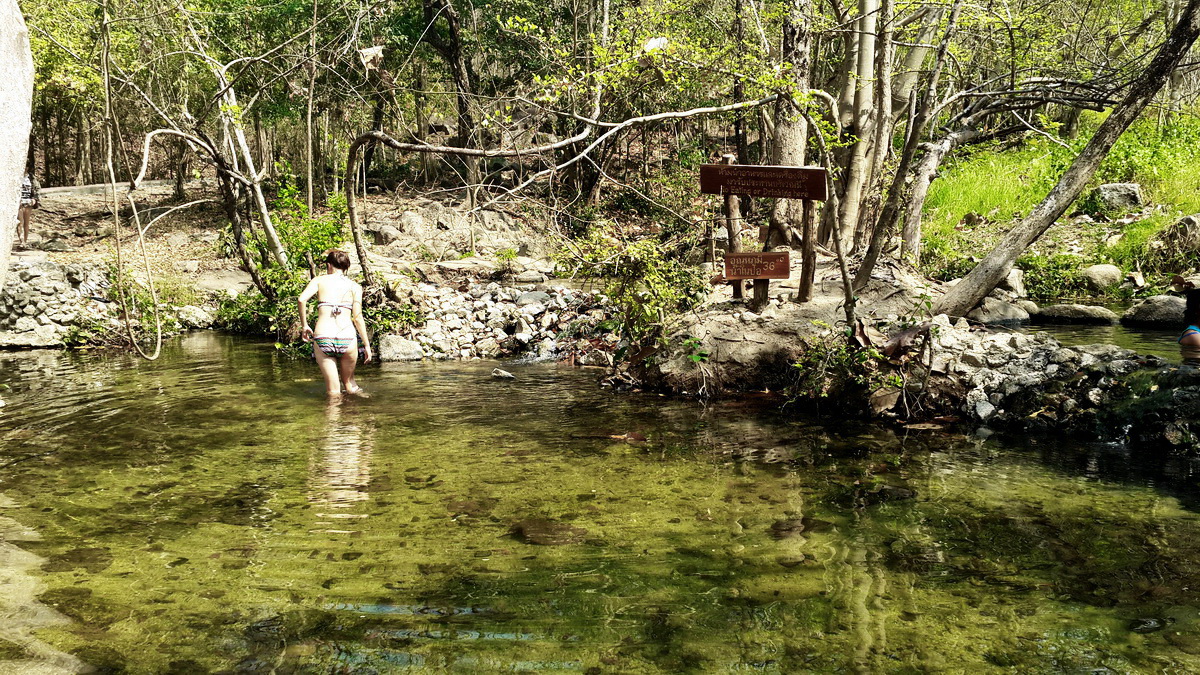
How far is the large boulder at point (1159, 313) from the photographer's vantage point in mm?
12531

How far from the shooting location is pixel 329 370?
9031mm

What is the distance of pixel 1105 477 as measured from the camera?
5961mm

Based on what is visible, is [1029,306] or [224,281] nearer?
[1029,306]

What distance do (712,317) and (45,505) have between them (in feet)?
22.1

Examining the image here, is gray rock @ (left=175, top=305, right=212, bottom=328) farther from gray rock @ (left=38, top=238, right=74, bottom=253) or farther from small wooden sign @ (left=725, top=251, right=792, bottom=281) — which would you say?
small wooden sign @ (left=725, top=251, right=792, bottom=281)

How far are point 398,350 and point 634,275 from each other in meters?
4.75

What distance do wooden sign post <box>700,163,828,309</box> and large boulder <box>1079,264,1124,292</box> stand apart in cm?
978

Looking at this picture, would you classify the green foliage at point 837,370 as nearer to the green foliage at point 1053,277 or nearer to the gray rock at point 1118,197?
the green foliage at point 1053,277

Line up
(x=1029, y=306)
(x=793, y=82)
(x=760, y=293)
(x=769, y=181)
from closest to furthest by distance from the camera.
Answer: (x=769, y=181), (x=793, y=82), (x=760, y=293), (x=1029, y=306)

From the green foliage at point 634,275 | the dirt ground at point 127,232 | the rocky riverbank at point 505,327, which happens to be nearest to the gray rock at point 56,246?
the dirt ground at point 127,232

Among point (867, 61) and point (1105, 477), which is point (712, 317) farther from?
point (867, 61)

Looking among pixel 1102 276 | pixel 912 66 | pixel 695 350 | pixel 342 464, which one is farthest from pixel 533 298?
pixel 1102 276

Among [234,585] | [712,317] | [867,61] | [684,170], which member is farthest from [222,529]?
[684,170]

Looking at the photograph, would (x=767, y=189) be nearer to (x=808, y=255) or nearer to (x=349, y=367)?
(x=808, y=255)
